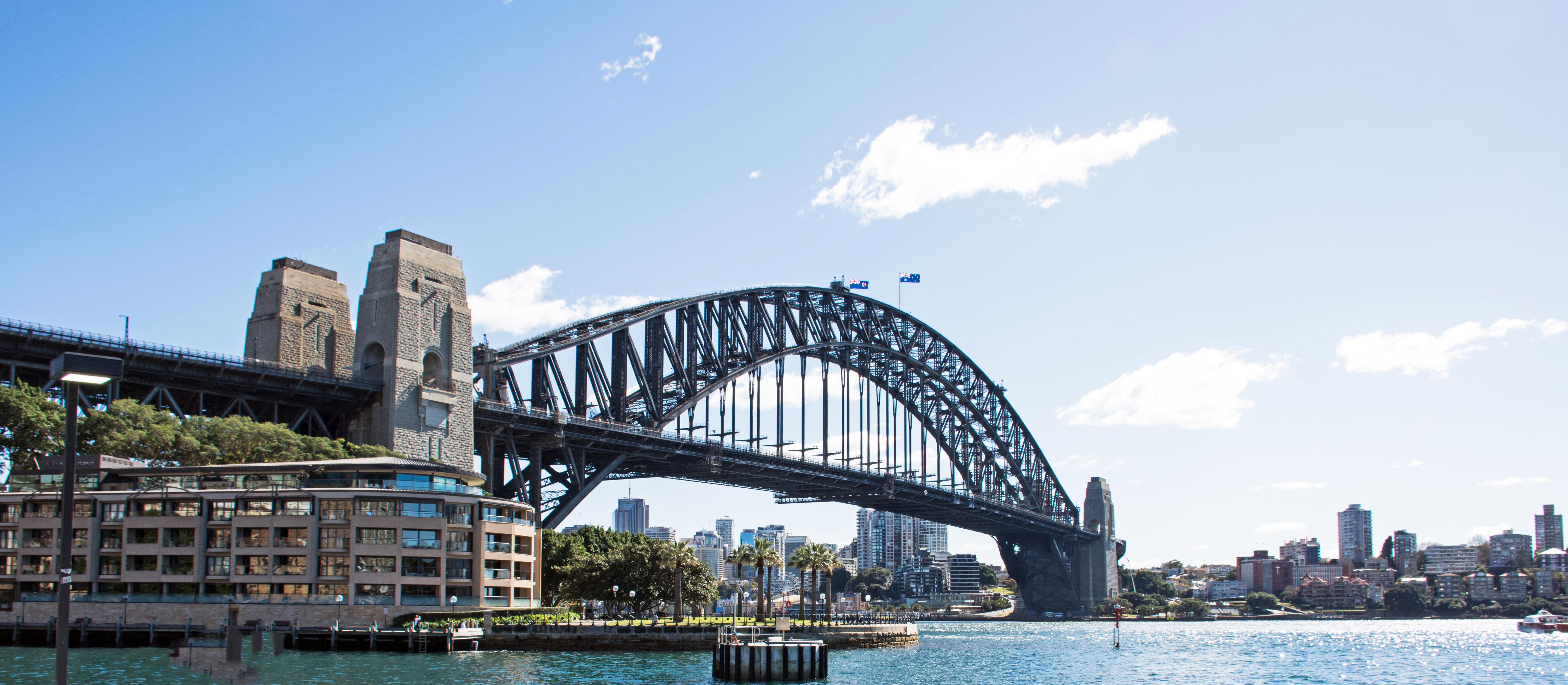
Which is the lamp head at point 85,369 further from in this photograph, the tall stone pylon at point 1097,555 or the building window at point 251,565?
the tall stone pylon at point 1097,555

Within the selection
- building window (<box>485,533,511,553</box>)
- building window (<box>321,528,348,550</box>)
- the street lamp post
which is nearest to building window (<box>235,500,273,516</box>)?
building window (<box>321,528,348,550</box>)

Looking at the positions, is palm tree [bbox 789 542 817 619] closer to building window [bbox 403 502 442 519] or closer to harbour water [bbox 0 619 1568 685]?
harbour water [bbox 0 619 1568 685]

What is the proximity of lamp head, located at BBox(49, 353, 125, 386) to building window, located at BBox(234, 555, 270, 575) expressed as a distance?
2227 inches

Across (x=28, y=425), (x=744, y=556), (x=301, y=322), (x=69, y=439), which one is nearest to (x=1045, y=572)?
(x=744, y=556)

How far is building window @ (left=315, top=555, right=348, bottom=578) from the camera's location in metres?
70.2

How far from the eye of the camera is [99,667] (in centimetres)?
5362

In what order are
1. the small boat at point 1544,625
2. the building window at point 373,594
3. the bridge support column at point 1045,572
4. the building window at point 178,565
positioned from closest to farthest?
the building window at point 373,594 < the building window at point 178,565 < the small boat at point 1544,625 < the bridge support column at point 1045,572

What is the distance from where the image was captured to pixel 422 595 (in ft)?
233

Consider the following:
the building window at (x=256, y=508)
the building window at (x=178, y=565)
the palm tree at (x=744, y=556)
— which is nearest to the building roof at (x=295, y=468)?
the building window at (x=256, y=508)

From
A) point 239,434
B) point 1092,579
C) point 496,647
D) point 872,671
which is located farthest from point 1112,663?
point 1092,579

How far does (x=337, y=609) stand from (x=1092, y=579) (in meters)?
138

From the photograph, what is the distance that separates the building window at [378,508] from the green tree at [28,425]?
49.8 ft

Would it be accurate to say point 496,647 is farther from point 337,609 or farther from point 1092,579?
point 1092,579

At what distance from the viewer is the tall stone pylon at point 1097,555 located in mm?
186250
